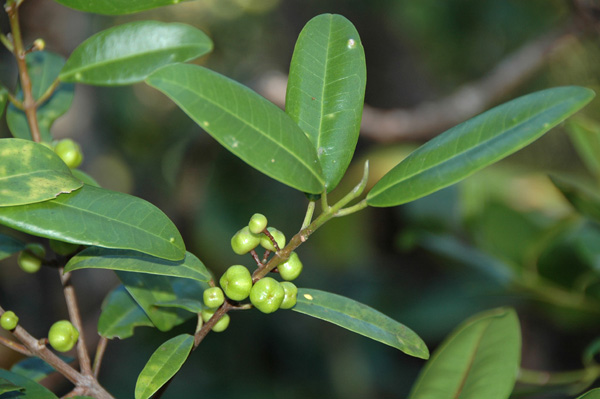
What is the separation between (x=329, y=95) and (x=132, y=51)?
0.23 meters

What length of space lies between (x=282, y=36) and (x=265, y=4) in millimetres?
393

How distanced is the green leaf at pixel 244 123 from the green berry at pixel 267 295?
8 cm

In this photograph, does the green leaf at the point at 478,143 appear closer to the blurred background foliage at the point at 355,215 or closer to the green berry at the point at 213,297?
the green berry at the point at 213,297

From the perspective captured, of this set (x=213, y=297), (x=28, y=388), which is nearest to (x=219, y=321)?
(x=213, y=297)

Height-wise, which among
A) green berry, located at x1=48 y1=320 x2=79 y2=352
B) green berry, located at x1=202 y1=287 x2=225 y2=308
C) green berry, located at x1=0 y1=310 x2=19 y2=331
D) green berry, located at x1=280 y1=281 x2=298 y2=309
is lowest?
green berry, located at x1=48 y1=320 x2=79 y2=352

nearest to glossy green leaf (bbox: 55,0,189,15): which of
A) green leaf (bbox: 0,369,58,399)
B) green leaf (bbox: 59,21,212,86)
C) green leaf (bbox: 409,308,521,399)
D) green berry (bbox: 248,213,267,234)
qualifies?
green leaf (bbox: 59,21,212,86)

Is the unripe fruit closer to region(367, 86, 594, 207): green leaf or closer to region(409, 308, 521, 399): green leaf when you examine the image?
region(367, 86, 594, 207): green leaf

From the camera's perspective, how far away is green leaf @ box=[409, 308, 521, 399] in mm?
545

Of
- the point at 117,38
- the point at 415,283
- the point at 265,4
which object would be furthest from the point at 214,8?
the point at 117,38

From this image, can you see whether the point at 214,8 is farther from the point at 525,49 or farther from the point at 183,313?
the point at 183,313

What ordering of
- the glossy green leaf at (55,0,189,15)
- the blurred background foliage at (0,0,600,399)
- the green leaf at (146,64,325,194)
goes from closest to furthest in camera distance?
the green leaf at (146,64,325,194) < the glossy green leaf at (55,0,189,15) < the blurred background foliage at (0,0,600,399)

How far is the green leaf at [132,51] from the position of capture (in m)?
0.58

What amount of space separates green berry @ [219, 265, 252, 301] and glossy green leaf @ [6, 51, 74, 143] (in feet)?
1.03

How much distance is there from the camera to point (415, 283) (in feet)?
7.10
